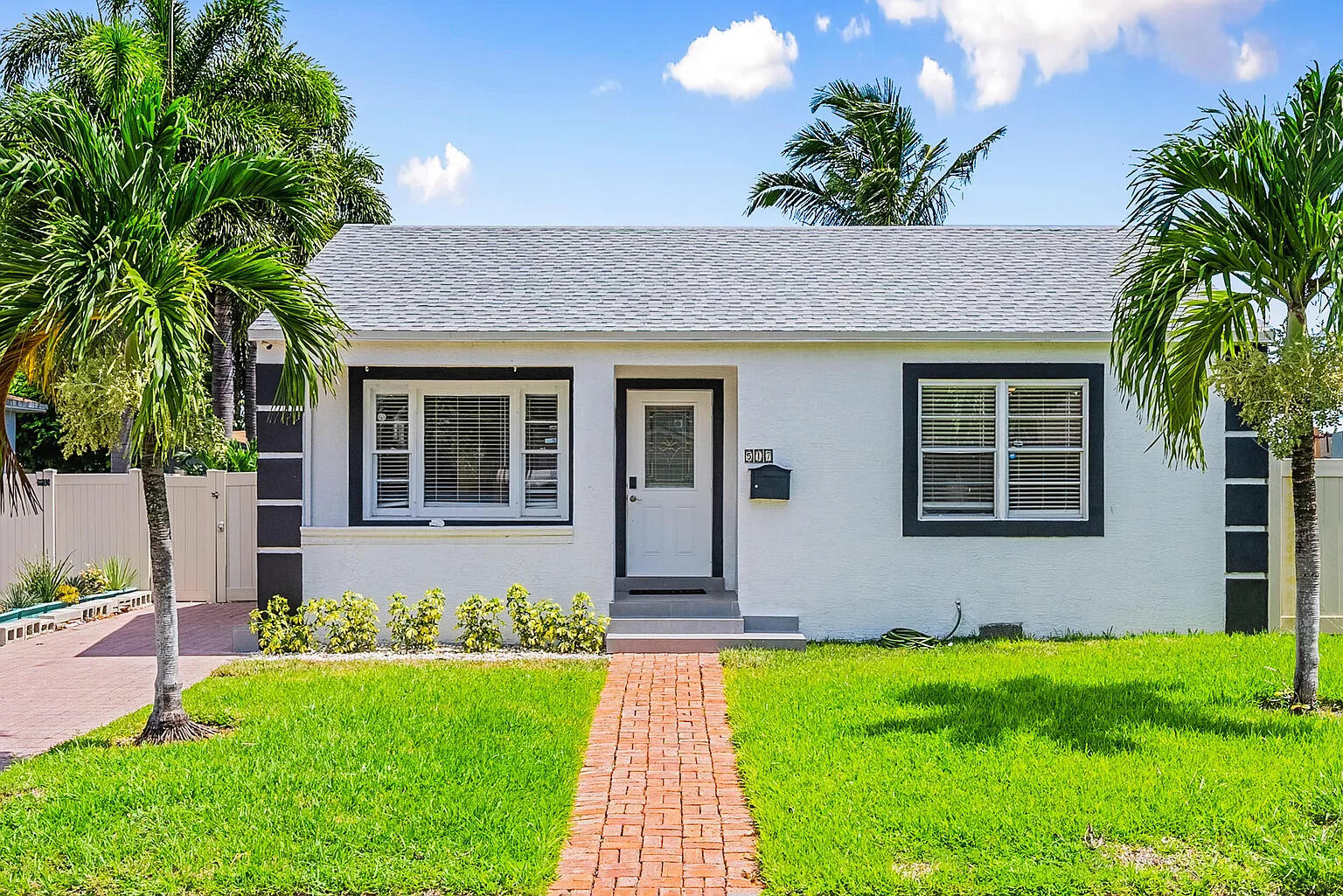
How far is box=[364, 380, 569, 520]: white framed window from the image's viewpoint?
35.0 ft

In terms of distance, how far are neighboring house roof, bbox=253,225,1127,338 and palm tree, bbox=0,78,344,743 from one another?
11.4 ft

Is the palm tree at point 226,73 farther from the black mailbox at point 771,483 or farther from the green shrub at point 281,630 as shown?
the black mailbox at point 771,483

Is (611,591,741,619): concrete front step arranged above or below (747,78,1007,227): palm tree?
below

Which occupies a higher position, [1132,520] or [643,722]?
[1132,520]

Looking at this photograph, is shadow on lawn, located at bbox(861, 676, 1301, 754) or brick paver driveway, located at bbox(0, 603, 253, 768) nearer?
shadow on lawn, located at bbox(861, 676, 1301, 754)

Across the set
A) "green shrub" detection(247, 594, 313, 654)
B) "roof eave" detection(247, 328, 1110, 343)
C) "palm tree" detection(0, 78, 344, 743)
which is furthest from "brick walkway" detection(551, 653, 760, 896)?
"roof eave" detection(247, 328, 1110, 343)

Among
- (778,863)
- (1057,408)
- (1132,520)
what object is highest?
(1057,408)

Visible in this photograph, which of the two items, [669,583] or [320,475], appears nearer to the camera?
[320,475]

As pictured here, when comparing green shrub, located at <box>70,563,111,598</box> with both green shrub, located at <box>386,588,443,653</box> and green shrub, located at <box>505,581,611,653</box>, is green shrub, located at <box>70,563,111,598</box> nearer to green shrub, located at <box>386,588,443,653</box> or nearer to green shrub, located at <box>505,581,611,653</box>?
green shrub, located at <box>386,588,443,653</box>

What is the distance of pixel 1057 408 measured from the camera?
10414 mm

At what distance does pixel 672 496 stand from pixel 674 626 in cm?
186

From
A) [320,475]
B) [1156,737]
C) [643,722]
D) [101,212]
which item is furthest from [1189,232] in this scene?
[320,475]

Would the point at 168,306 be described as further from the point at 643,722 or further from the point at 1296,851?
the point at 1296,851

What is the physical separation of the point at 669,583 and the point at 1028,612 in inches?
146
